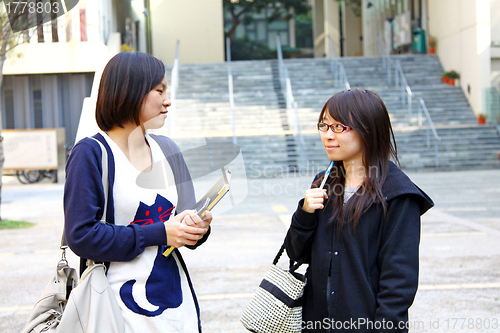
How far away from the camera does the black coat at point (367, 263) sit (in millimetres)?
1828

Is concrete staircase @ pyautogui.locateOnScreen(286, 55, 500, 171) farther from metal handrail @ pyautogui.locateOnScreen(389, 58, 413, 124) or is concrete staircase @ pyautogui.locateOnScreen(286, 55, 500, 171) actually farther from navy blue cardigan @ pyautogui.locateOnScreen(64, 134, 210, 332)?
navy blue cardigan @ pyautogui.locateOnScreen(64, 134, 210, 332)

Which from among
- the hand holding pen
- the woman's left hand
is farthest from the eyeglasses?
the woman's left hand

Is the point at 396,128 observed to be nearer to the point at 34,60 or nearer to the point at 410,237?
the point at 34,60

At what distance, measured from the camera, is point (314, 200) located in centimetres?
190

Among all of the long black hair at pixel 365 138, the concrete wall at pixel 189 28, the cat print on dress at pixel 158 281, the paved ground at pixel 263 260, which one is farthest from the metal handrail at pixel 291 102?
the cat print on dress at pixel 158 281

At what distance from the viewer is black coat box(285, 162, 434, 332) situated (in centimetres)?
183

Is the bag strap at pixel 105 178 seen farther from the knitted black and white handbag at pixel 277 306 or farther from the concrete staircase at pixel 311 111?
the concrete staircase at pixel 311 111

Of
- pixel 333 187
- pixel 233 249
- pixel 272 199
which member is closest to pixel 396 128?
pixel 272 199

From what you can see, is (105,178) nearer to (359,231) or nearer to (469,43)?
(359,231)

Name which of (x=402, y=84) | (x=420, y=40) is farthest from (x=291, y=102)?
(x=420, y=40)

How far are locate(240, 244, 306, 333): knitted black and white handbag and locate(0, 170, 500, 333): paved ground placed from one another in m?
0.38

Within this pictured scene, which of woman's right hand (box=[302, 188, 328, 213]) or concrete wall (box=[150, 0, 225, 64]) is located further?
concrete wall (box=[150, 0, 225, 64])

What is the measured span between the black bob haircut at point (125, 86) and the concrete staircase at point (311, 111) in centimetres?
1134

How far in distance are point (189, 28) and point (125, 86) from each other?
87.8 feet
